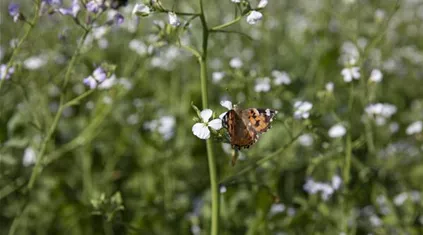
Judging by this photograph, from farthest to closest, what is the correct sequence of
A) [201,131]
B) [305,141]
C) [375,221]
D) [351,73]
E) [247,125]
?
[305,141]
[375,221]
[351,73]
[201,131]
[247,125]

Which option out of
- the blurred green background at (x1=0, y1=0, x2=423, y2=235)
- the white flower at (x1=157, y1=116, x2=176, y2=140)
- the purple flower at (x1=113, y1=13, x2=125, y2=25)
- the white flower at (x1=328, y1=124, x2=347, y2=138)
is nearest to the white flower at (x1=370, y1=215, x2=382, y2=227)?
the blurred green background at (x1=0, y1=0, x2=423, y2=235)

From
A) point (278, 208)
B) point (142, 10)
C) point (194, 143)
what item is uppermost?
point (142, 10)

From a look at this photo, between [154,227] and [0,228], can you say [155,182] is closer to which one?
[154,227]

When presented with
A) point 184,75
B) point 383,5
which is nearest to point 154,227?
point 184,75

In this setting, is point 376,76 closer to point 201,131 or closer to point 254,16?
point 254,16

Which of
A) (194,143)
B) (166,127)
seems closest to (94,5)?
(166,127)

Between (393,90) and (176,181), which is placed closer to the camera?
(176,181)
